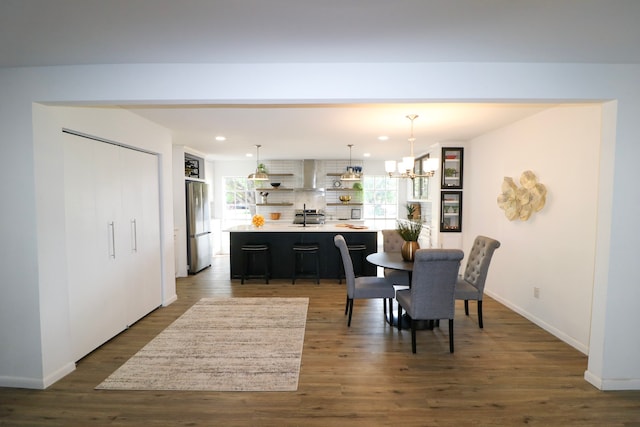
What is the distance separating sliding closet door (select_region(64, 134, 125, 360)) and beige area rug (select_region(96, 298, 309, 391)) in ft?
1.74

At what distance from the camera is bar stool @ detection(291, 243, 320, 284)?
5387mm

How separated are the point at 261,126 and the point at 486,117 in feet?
9.54

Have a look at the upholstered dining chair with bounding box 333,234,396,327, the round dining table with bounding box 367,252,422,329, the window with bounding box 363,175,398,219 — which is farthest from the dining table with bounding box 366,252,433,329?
the window with bounding box 363,175,398,219

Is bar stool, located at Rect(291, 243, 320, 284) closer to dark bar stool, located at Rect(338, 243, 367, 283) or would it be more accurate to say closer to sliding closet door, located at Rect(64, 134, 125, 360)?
dark bar stool, located at Rect(338, 243, 367, 283)

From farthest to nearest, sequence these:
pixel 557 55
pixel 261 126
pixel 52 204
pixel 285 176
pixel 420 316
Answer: pixel 285 176, pixel 261 126, pixel 420 316, pixel 52 204, pixel 557 55

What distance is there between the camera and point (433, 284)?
2957 mm

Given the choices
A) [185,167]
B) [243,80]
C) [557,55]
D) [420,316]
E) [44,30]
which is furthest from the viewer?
[185,167]

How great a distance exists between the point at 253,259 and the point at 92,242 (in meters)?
2.99

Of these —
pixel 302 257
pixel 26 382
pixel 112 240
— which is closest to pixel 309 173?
pixel 302 257

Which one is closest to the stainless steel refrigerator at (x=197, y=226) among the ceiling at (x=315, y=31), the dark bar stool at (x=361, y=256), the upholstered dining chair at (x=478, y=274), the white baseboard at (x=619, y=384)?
the dark bar stool at (x=361, y=256)

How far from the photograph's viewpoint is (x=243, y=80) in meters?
2.29

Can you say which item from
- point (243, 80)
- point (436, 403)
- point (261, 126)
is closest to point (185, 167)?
point (261, 126)

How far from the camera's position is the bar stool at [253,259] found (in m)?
5.39

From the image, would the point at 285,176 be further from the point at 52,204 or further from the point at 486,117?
the point at 52,204
